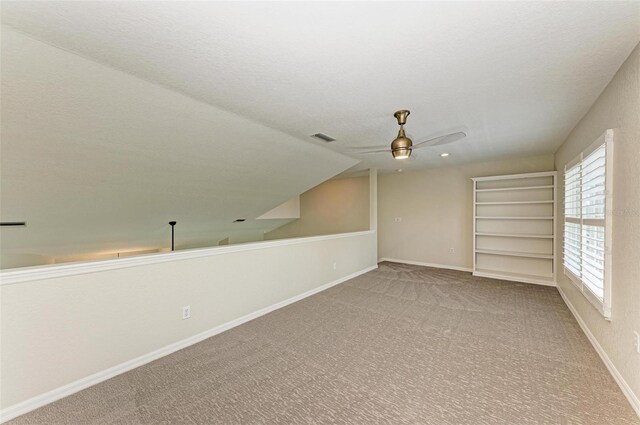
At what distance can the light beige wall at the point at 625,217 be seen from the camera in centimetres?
180

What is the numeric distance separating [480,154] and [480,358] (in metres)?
3.71

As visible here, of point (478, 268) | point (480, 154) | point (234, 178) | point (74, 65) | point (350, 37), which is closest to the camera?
point (350, 37)

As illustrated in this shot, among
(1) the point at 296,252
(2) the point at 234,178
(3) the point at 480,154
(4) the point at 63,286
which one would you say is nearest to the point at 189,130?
(2) the point at 234,178

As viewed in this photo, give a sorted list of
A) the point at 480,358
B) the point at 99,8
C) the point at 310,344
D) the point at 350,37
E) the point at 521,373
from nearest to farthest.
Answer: the point at 99,8
the point at 350,37
the point at 521,373
the point at 480,358
the point at 310,344

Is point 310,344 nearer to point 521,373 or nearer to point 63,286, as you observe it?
point 521,373

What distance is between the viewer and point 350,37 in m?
1.58

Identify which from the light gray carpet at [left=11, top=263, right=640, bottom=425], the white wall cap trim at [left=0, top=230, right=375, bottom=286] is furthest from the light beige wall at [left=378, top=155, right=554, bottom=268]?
the white wall cap trim at [left=0, top=230, right=375, bottom=286]

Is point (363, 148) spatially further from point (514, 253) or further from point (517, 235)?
point (514, 253)

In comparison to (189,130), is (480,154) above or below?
above

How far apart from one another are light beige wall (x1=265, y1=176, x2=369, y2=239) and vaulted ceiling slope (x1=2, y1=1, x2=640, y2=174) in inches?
172

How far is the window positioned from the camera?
2.21 metres

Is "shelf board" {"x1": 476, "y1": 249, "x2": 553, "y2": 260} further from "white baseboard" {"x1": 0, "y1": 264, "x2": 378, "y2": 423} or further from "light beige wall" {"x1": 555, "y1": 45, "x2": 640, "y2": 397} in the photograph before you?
"white baseboard" {"x1": 0, "y1": 264, "x2": 378, "y2": 423}

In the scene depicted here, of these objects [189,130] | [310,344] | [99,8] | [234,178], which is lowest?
[310,344]

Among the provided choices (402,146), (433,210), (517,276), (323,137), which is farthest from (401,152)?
(517,276)
